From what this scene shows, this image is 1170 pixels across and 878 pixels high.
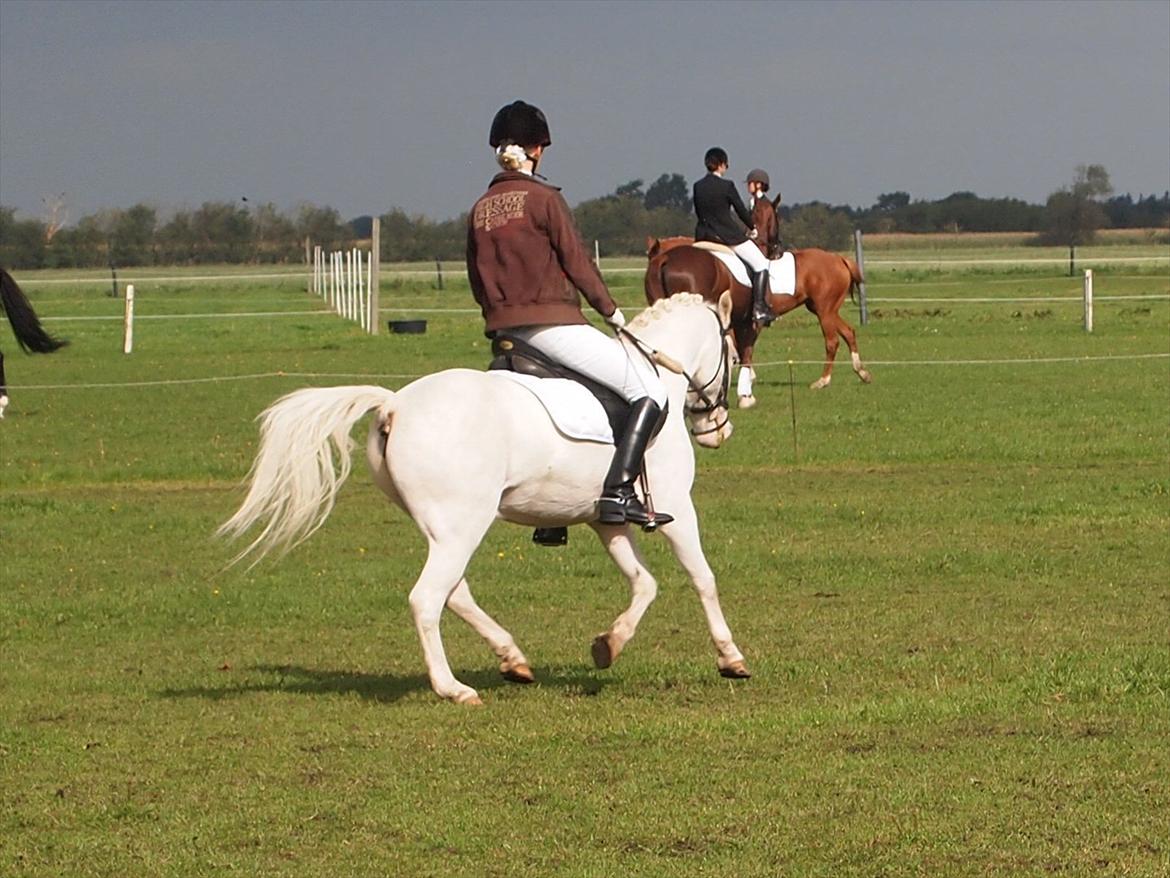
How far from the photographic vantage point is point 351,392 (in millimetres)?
8195

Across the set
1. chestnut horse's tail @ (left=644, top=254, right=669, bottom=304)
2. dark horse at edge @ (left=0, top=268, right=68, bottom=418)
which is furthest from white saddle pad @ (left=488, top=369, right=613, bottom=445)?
dark horse at edge @ (left=0, top=268, right=68, bottom=418)

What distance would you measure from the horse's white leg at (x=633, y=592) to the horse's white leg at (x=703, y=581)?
0.19 meters

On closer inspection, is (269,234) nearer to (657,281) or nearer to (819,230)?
(819,230)

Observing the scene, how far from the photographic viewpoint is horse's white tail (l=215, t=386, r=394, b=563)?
8.09 m

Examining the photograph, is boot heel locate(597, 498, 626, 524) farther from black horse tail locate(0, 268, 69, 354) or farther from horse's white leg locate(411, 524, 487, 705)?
black horse tail locate(0, 268, 69, 354)

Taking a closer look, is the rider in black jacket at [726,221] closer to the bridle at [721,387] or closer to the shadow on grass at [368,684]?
the bridle at [721,387]

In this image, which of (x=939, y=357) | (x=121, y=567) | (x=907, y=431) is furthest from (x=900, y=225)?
(x=121, y=567)

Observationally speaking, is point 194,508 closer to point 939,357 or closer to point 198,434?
point 198,434

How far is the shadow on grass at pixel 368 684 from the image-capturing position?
859 centimetres

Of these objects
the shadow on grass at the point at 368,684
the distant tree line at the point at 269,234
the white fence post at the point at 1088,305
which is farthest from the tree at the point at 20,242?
the shadow on grass at the point at 368,684

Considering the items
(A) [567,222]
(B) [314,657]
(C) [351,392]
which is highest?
(A) [567,222]

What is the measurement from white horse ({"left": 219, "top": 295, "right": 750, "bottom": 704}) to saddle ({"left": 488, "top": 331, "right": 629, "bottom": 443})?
155 mm

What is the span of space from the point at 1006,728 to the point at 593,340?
8.13 feet

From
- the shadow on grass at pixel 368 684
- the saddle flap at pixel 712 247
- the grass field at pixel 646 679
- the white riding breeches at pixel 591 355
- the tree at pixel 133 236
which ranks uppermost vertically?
the tree at pixel 133 236
